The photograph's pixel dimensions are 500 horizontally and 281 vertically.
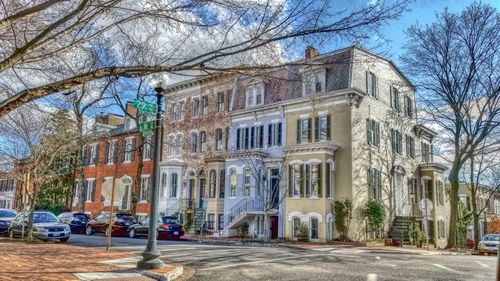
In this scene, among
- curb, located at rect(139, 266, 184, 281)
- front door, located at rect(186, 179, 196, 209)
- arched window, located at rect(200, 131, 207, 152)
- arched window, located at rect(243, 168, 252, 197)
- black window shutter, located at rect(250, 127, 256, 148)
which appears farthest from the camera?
A: arched window, located at rect(200, 131, 207, 152)

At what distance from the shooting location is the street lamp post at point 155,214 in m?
10.1

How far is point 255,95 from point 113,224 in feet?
45.4

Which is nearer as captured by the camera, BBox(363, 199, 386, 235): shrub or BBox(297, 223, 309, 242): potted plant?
BBox(297, 223, 309, 242): potted plant

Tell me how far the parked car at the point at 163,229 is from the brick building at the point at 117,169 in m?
11.3

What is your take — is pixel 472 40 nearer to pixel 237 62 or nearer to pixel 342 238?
pixel 342 238

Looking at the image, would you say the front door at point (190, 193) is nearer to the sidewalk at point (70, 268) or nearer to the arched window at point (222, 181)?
the arched window at point (222, 181)

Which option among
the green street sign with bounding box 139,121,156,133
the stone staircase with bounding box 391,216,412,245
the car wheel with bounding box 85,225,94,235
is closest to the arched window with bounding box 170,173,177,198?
the car wheel with bounding box 85,225,94,235

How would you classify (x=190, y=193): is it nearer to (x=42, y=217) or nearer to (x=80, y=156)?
(x=80, y=156)

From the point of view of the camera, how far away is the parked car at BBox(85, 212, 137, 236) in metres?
26.0

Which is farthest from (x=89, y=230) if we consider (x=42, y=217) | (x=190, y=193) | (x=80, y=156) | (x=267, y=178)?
(x=267, y=178)

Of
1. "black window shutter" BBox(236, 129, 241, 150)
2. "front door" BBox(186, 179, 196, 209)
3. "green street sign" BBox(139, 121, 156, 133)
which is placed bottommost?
"front door" BBox(186, 179, 196, 209)

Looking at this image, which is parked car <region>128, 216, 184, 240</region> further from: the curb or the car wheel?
the curb

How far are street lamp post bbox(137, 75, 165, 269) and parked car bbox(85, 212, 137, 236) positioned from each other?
15.9 metres

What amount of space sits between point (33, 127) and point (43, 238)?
512cm
